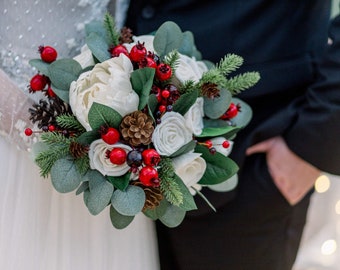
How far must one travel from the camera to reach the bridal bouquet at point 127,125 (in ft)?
2.10

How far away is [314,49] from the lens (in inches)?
36.6

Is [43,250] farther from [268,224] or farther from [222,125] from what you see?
[268,224]

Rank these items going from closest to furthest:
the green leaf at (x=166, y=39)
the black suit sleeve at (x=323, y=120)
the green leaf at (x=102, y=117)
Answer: the green leaf at (x=102, y=117) < the green leaf at (x=166, y=39) < the black suit sleeve at (x=323, y=120)

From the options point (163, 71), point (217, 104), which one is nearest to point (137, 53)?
point (163, 71)

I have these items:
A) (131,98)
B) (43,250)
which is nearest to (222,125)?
(131,98)

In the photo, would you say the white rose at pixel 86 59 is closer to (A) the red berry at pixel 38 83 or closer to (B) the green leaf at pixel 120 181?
(A) the red berry at pixel 38 83

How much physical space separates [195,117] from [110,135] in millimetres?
134

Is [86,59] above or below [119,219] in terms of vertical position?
above

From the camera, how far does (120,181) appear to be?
2.17 feet

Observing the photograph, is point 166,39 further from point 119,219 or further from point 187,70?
point 119,219

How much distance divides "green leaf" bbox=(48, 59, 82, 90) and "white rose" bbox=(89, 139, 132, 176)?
0.09 metres

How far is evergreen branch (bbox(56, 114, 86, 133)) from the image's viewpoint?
2.13 ft

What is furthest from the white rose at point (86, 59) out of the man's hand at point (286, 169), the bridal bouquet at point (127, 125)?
the man's hand at point (286, 169)

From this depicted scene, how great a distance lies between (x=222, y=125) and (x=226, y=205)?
21cm
